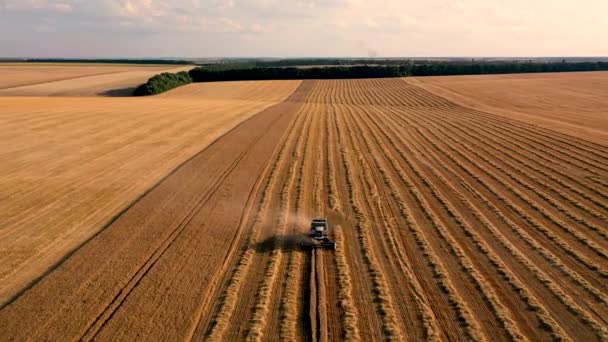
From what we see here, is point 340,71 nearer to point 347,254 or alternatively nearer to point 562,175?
point 562,175

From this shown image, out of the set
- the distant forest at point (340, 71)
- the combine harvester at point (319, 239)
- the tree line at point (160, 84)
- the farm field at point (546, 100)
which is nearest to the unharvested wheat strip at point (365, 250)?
the combine harvester at point (319, 239)

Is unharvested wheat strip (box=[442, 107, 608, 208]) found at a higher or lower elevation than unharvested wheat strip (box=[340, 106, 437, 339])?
higher

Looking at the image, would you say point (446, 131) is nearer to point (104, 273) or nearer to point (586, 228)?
point (586, 228)

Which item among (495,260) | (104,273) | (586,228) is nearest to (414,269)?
(495,260)

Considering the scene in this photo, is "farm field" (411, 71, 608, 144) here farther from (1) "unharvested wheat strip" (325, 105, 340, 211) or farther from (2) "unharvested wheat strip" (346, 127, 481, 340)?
(2) "unharvested wheat strip" (346, 127, 481, 340)

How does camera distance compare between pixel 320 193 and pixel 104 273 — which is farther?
pixel 320 193

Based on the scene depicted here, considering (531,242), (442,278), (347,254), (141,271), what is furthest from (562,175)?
(141,271)

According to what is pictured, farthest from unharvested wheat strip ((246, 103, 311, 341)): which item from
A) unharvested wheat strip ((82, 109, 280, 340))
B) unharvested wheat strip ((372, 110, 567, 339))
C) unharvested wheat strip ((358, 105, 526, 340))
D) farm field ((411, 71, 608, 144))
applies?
farm field ((411, 71, 608, 144))
